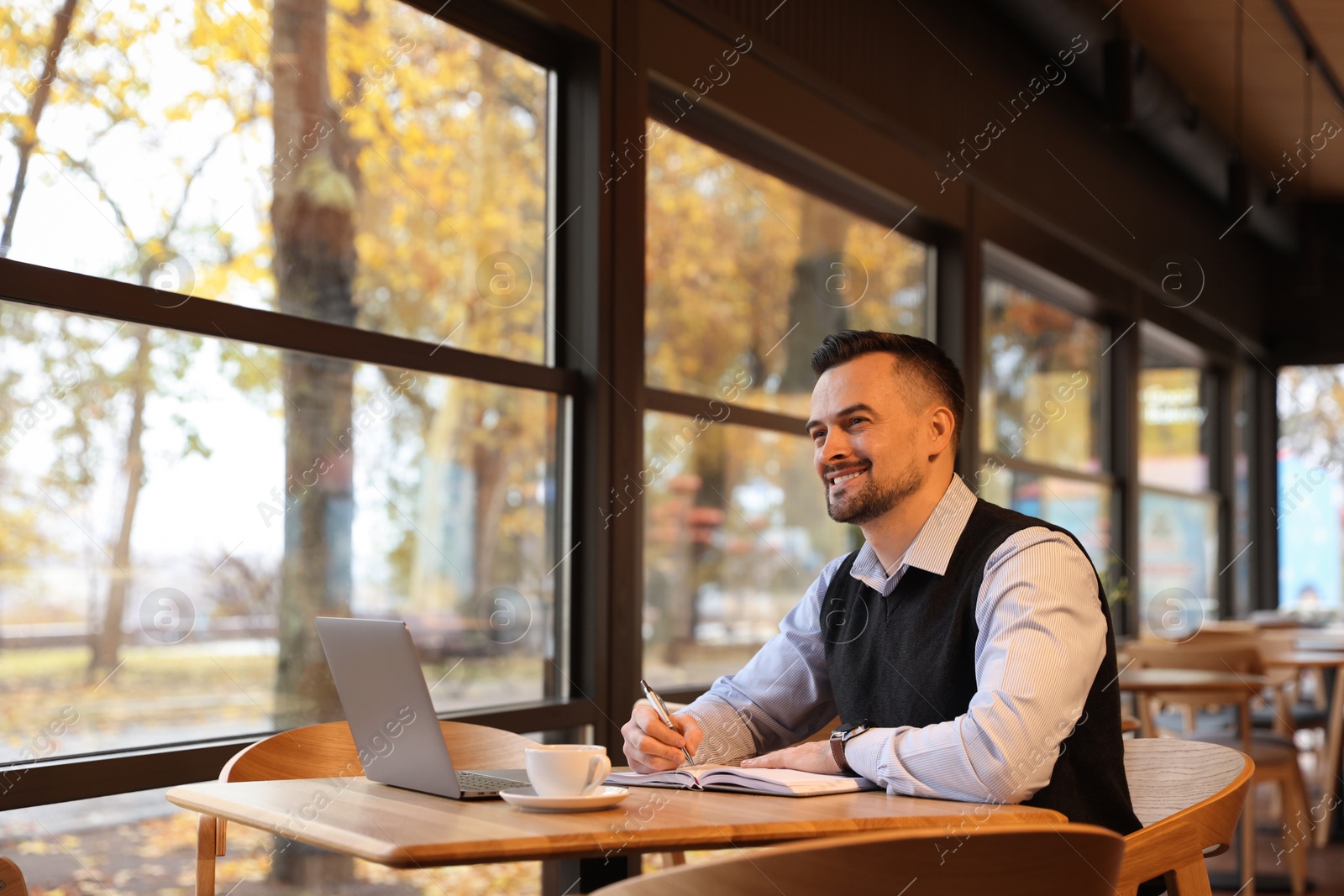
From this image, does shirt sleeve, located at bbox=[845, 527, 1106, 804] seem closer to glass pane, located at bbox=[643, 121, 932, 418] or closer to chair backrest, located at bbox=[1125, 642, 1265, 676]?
glass pane, located at bbox=[643, 121, 932, 418]

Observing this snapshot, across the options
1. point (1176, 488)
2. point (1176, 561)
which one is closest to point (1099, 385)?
point (1176, 488)

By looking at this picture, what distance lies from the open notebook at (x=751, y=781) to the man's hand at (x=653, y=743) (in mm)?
105

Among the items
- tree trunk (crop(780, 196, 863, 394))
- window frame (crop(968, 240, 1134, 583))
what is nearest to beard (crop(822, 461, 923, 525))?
tree trunk (crop(780, 196, 863, 394))

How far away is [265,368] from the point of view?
2641 millimetres

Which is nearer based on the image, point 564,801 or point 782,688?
point 564,801

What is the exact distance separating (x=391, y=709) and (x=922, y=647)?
80cm

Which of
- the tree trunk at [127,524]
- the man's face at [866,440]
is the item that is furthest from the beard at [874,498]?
the tree trunk at [127,524]

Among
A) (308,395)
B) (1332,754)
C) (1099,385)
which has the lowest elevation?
(1332,754)

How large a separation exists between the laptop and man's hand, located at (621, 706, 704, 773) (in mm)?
237

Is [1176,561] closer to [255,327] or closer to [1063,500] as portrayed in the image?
[1063,500]

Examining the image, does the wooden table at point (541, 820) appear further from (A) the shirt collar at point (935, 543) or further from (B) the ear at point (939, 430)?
(B) the ear at point (939, 430)

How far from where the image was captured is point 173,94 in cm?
248

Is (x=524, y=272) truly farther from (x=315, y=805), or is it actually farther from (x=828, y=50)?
(x=315, y=805)

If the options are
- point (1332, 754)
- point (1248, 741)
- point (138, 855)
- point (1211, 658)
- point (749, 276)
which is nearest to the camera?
point (138, 855)
